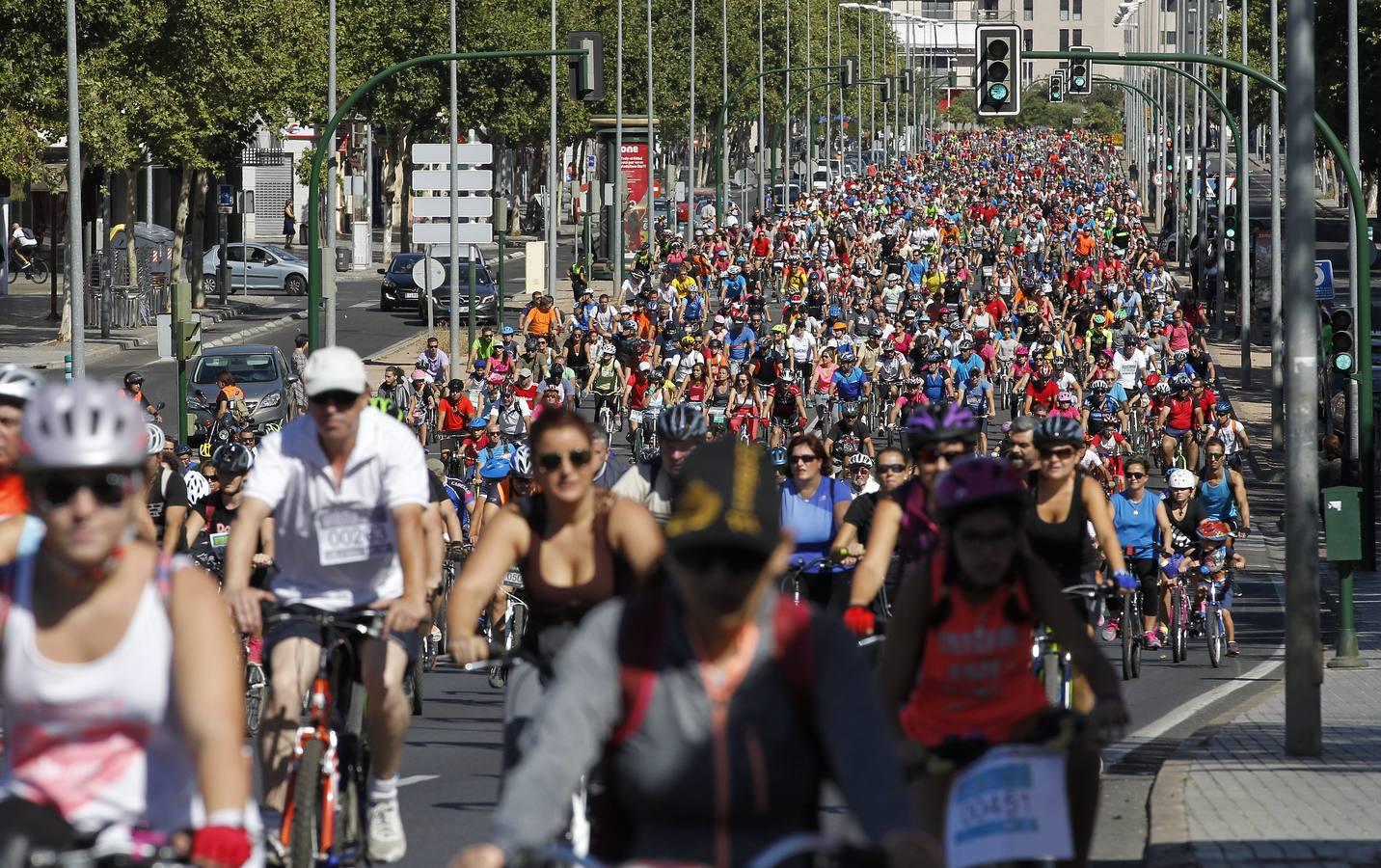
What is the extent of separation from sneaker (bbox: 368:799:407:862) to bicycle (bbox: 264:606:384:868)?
0.03m

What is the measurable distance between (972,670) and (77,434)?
8.61ft

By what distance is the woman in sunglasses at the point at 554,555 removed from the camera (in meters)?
6.94

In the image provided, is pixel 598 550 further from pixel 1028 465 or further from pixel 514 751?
pixel 1028 465

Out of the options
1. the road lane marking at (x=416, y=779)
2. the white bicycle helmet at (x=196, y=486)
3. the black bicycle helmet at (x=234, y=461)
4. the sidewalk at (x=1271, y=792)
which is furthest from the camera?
the white bicycle helmet at (x=196, y=486)

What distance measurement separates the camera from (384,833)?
7.98 metres

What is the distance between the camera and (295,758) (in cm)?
733

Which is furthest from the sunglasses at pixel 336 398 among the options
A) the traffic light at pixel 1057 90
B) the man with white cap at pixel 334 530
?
the traffic light at pixel 1057 90

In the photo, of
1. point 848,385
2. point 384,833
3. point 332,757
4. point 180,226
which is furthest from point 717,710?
point 180,226

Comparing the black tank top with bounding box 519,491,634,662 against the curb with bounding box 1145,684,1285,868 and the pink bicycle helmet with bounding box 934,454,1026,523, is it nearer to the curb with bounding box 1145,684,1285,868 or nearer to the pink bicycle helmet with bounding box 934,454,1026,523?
the pink bicycle helmet with bounding box 934,454,1026,523

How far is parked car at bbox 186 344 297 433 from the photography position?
113 feet

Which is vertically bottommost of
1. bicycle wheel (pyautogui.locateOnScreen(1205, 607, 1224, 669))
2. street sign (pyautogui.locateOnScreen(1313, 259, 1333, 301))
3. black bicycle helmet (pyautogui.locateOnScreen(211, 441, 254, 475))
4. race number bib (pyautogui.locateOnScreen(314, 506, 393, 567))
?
bicycle wheel (pyautogui.locateOnScreen(1205, 607, 1224, 669))

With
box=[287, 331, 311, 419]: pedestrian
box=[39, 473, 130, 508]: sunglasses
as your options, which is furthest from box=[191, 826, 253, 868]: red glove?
box=[287, 331, 311, 419]: pedestrian

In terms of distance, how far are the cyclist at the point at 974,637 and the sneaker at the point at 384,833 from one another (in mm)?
2346

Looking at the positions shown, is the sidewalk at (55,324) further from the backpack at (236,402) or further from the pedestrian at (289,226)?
the pedestrian at (289,226)
